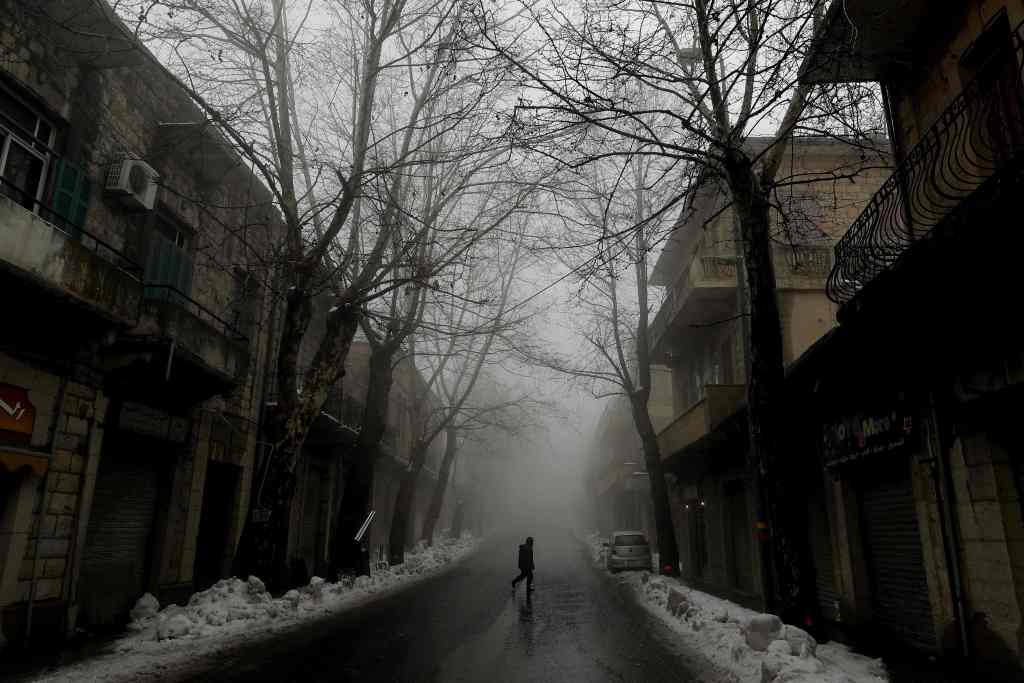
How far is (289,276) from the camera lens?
12312 millimetres

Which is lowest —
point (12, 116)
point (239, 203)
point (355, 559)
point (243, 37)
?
point (355, 559)

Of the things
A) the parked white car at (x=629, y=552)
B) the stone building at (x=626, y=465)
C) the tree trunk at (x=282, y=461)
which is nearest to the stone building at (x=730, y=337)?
the parked white car at (x=629, y=552)

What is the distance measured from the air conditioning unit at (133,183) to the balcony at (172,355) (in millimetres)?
1563

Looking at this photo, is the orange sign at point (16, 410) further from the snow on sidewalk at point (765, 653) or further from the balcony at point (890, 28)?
the balcony at point (890, 28)

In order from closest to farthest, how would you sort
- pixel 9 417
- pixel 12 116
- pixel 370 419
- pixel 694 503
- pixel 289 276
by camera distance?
1. pixel 9 417
2. pixel 12 116
3. pixel 289 276
4. pixel 370 419
5. pixel 694 503

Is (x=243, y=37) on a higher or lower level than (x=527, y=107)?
higher

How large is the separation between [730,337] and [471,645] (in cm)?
1285

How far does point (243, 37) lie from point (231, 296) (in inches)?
240

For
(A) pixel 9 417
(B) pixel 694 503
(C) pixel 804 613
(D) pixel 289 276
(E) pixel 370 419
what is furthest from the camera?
(B) pixel 694 503

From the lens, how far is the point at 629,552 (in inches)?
900

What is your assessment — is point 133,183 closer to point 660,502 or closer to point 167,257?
point 167,257

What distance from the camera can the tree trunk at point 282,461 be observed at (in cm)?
1123

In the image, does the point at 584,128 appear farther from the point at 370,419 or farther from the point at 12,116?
the point at 370,419

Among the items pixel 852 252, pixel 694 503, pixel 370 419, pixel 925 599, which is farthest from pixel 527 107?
pixel 694 503
